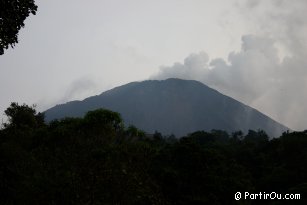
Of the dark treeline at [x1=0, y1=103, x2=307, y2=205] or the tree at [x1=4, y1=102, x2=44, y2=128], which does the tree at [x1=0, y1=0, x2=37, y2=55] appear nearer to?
the dark treeline at [x1=0, y1=103, x2=307, y2=205]

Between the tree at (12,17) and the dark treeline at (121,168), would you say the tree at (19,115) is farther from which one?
the tree at (12,17)

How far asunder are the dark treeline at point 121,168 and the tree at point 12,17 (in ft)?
15.7

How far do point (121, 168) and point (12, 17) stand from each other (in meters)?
6.01

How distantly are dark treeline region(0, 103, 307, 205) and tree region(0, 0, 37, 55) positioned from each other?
189 inches

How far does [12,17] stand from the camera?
12.5 meters

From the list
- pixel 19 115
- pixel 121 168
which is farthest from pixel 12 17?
pixel 19 115

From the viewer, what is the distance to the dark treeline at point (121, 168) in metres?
12.9

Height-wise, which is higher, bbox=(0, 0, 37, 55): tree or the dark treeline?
bbox=(0, 0, 37, 55): tree

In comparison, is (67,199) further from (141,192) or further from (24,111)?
(24,111)

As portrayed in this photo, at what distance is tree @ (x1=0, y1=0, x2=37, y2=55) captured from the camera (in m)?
12.2

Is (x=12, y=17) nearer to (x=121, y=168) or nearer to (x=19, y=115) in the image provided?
(x=121, y=168)

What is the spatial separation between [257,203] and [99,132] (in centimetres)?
1816

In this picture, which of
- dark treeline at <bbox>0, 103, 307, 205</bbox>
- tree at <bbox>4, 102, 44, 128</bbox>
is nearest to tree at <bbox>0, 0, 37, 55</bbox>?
dark treeline at <bbox>0, 103, 307, 205</bbox>

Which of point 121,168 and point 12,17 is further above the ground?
point 12,17
